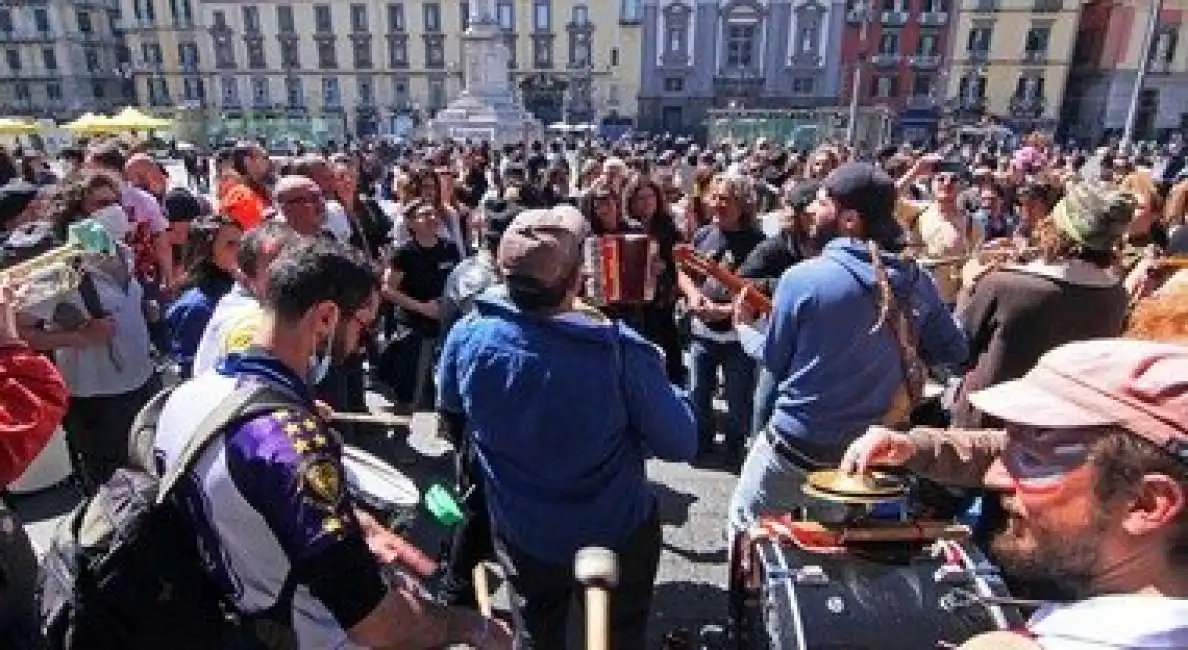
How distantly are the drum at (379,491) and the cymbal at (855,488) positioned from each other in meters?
1.13

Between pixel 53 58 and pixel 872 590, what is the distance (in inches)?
3213

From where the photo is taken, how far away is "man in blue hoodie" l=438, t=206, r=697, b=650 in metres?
2.34

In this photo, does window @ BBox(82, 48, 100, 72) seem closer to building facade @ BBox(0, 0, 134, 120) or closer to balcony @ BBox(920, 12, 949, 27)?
building facade @ BBox(0, 0, 134, 120)

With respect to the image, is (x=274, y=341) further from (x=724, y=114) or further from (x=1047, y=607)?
(x=724, y=114)

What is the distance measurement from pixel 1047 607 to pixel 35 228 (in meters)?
4.35

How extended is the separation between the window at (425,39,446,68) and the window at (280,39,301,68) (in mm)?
11074

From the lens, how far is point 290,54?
66.6 m

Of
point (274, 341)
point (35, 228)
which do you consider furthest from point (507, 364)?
point (35, 228)

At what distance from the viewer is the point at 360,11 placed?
6575 cm

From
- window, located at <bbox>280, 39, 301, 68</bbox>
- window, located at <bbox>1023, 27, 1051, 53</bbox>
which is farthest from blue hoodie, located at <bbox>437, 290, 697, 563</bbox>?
window, located at <bbox>280, 39, 301, 68</bbox>

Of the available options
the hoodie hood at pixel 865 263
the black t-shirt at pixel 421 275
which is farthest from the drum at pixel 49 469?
the hoodie hood at pixel 865 263

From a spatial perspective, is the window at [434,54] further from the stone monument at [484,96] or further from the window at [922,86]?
the window at [922,86]

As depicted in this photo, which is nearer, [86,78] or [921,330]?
[921,330]

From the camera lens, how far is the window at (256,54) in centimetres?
6631
